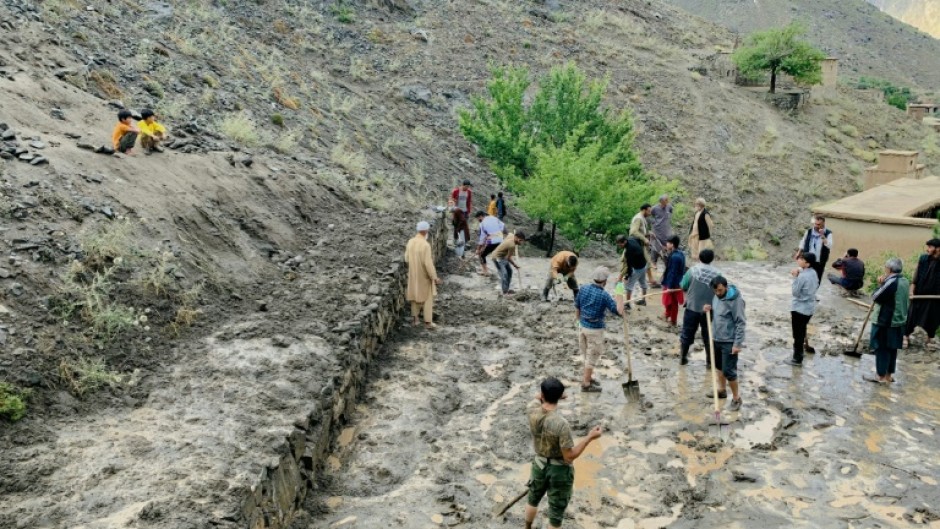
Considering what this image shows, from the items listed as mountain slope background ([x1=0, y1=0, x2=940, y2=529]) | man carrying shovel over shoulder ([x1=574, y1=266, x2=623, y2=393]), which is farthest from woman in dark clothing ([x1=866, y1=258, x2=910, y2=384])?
mountain slope background ([x1=0, y1=0, x2=940, y2=529])

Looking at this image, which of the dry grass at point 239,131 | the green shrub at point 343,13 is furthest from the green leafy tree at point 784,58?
the dry grass at point 239,131

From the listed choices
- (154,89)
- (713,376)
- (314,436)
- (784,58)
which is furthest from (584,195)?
(784,58)

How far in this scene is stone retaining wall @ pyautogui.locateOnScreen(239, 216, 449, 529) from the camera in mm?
5832

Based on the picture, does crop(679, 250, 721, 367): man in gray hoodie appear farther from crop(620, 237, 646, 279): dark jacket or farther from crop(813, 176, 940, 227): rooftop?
crop(813, 176, 940, 227): rooftop

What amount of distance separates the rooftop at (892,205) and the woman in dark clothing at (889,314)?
24.8 feet

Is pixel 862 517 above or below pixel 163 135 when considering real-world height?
below

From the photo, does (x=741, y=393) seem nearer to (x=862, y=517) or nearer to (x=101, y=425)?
(x=862, y=517)

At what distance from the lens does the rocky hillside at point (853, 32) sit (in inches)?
2948

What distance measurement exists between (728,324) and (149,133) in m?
9.01

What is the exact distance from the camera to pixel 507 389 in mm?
9633

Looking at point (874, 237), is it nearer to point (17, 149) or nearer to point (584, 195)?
point (584, 195)

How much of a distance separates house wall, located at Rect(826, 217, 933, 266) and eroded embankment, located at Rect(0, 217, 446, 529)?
12504 millimetres

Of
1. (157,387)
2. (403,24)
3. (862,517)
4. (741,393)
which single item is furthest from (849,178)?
(157,387)

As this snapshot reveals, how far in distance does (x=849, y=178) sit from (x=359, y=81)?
22.0m
